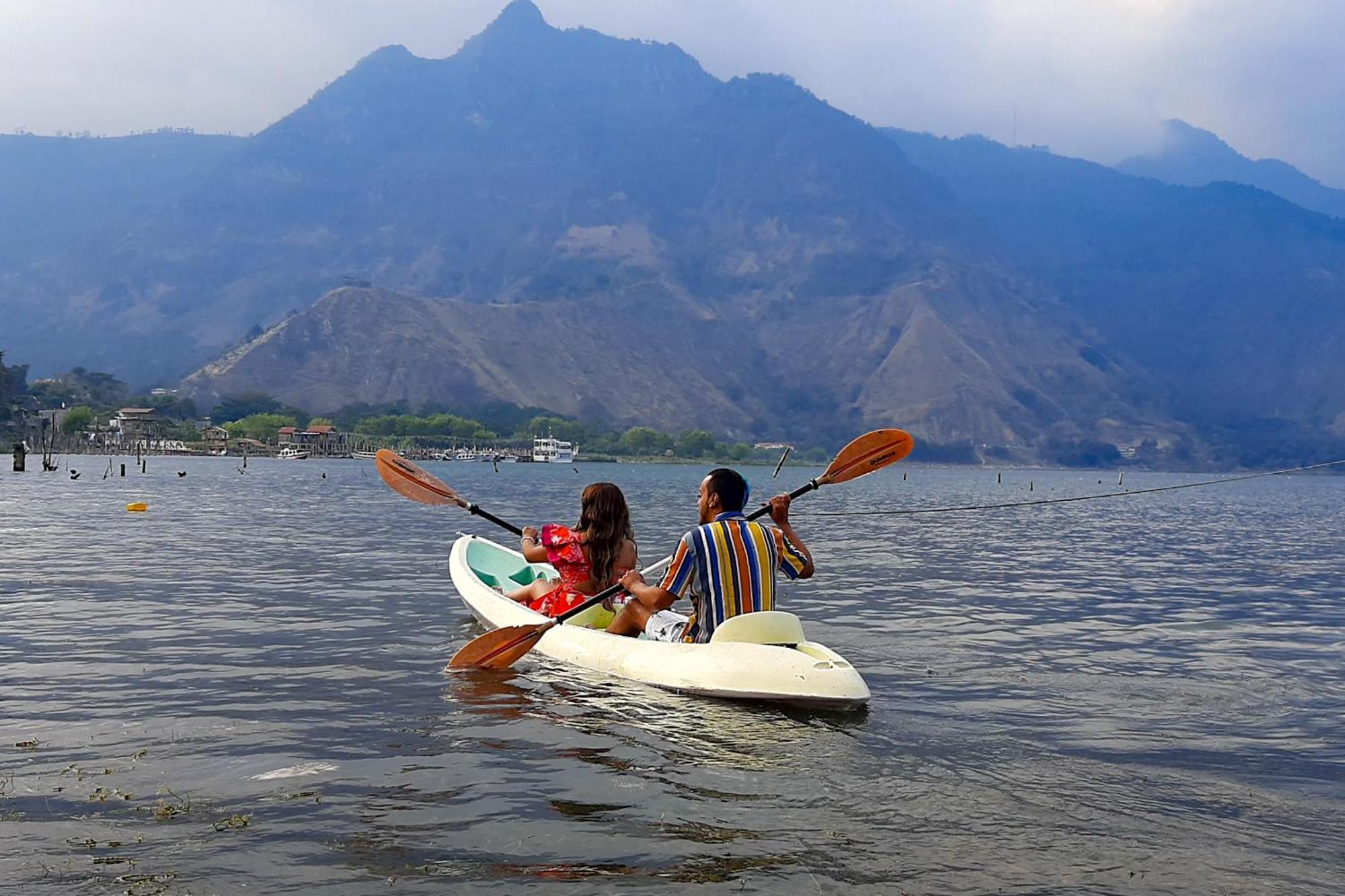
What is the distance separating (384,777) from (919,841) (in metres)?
4.20

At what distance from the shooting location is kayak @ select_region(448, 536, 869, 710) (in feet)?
39.4

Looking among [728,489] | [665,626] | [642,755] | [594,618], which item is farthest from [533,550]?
[642,755]

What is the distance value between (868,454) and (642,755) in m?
7.20

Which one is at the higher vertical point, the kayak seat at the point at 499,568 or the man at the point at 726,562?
the man at the point at 726,562

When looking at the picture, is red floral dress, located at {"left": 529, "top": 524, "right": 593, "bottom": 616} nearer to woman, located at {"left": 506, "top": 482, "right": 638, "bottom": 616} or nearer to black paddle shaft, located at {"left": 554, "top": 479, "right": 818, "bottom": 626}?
woman, located at {"left": 506, "top": 482, "right": 638, "bottom": 616}

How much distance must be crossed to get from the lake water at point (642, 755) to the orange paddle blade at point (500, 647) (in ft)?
1.08

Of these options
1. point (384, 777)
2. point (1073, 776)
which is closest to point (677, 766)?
point (384, 777)

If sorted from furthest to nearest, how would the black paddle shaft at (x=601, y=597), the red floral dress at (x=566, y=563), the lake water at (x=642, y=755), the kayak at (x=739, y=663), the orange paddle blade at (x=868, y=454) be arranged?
the orange paddle blade at (x=868, y=454) → the red floral dress at (x=566, y=563) → the black paddle shaft at (x=601, y=597) → the kayak at (x=739, y=663) → the lake water at (x=642, y=755)

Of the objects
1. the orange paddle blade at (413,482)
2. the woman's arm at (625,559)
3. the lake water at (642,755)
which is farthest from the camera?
the orange paddle blade at (413,482)

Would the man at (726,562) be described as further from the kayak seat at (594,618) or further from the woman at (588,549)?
the kayak seat at (594,618)

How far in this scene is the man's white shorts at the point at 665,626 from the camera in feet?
47.2

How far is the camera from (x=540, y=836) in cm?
823

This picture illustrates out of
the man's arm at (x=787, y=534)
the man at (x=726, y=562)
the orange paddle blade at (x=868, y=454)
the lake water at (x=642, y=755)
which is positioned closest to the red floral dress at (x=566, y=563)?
the lake water at (x=642, y=755)

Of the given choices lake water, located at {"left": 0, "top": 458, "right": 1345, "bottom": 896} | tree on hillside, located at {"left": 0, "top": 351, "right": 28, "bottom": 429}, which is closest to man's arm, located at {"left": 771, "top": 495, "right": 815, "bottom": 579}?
lake water, located at {"left": 0, "top": 458, "right": 1345, "bottom": 896}
